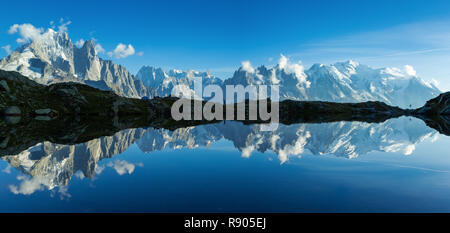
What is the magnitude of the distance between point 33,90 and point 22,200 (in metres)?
137

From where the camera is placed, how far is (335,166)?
1107 inches

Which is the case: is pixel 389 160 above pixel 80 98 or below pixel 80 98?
below

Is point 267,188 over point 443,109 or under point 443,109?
under

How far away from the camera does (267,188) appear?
64.6 feet

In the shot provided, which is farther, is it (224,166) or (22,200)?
(224,166)

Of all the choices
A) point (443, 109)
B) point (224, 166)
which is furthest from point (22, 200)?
point (443, 109)

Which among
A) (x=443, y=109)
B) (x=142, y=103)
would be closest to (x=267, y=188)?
(x=142, y=103)

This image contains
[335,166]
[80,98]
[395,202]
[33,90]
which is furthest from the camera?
[80,98]

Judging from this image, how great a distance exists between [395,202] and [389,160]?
1728 centimetres
